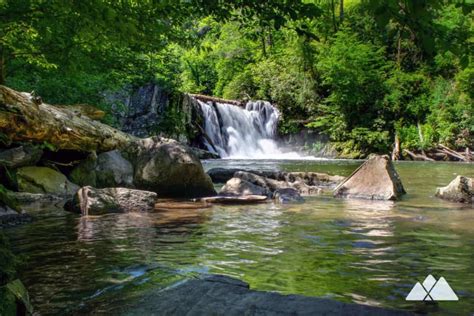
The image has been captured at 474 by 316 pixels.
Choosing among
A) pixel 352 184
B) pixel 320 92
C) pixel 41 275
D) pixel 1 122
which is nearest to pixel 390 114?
pixel 320 92

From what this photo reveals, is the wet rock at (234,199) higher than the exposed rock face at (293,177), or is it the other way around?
the exposed rock face at (293,177)

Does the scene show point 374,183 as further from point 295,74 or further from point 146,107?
point 295,74

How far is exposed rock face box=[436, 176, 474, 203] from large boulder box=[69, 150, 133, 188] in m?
7.03

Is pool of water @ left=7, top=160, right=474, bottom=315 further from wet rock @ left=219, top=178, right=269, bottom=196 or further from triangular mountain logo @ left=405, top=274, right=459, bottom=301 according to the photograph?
wet rock @ left=219, top=178, right=269, bottom=196

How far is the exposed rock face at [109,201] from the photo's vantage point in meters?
7.55

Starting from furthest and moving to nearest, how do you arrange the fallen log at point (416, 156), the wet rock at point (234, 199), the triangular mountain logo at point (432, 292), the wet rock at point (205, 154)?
the fallen log at point (416, 156), the wet rock at point (205, 154), the wet rock at point (234, 199), the triangular mountain logo at point (432, 292)

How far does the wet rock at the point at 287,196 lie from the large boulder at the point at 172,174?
1546 mm

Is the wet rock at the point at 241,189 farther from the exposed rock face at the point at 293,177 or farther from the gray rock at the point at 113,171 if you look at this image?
the exposed rock face at the point at 293,177

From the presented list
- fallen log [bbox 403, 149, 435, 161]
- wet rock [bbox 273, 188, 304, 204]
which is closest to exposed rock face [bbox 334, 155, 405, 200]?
wet rock [bbox 273, 188, 304, 204]

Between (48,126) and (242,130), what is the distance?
20.6 m

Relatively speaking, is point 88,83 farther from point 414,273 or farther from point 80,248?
point 414,273

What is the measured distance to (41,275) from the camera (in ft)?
13.2

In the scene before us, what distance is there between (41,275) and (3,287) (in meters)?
1.37

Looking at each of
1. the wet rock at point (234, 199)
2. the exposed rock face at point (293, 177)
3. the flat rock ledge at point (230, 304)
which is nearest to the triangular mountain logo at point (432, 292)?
the flat rock ledge at point (230, 304)
